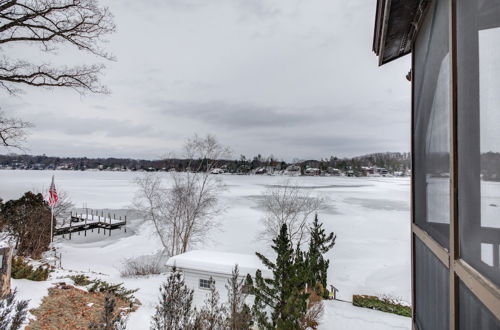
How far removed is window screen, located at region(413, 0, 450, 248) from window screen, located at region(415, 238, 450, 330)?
17 centimetres

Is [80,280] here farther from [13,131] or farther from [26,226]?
[26,226]

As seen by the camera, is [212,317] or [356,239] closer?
[212,317]

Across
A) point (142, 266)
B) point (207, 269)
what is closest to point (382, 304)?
point (207, 269)

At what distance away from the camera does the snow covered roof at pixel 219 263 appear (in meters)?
8.64

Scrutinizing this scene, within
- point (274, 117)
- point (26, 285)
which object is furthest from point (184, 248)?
point (274, 117)

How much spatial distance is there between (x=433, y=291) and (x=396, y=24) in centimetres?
210

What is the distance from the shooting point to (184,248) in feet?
55.9

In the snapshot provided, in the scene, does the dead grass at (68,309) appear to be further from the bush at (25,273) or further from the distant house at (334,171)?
the distant house at (334,171)

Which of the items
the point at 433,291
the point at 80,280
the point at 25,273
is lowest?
the point at 80,280

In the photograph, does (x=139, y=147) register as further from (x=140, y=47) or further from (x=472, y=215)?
(x=472, y=215)

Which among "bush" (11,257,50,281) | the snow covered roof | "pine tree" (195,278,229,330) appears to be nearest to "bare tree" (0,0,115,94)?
"bush" (11,257,50,281)

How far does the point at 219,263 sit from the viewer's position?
9.17 m

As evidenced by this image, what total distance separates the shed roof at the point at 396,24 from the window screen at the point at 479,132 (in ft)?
3.71

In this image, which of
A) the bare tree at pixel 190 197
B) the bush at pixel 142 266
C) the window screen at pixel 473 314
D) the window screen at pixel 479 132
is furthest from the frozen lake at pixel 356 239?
the window screen at pixel 479 132
